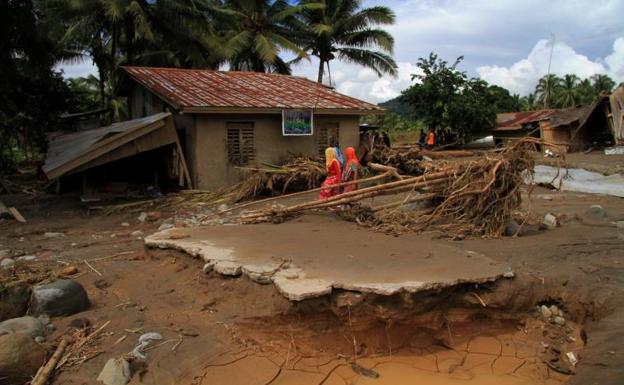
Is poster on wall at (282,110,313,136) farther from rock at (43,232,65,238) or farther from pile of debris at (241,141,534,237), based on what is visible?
rock at (43,232,65,238)

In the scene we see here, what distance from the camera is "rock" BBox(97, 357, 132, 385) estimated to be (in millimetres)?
3830

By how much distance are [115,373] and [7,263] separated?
3.48 metres

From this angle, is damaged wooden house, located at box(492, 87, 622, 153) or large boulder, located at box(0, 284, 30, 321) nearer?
large boulder, located at box(0, 284, 30, 321)

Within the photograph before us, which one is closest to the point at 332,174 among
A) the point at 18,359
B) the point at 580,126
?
the point at 18,359

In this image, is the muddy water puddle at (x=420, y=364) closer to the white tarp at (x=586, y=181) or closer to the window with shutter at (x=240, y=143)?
the white tarp at (x=586, y=181)

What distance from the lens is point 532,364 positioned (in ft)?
14.7

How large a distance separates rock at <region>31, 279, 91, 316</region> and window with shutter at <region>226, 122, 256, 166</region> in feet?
26.5

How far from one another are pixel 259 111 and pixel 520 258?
8.54 meters

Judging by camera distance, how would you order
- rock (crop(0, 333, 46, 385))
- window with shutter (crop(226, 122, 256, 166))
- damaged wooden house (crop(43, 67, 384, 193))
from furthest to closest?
window with shutter (crop(226, 122, 256, 166)) → damaged wooden house (crop(43, 67, 384, 193)) → rock (crop(0, 333, 46, 385))

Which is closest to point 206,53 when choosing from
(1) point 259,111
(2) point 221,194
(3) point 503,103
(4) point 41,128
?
(4) point 41,128

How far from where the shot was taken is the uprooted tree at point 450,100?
23875 mm

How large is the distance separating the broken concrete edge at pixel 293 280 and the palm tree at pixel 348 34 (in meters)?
20.9

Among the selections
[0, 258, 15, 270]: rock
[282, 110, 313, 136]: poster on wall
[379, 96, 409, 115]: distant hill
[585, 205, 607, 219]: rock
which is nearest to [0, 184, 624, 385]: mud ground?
[0, 258, 15, 270]: rock

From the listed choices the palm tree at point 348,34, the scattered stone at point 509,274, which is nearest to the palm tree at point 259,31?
the palm tree at point 348,34
